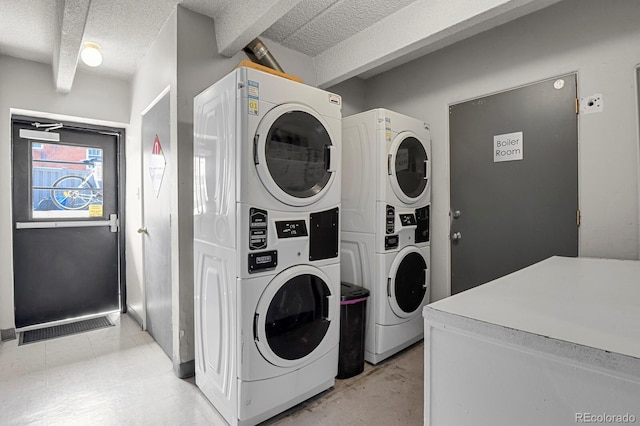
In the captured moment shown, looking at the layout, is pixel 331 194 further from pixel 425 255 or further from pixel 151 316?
pixel 151 316

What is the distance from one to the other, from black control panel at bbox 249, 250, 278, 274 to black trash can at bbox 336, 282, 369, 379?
0.74 meters

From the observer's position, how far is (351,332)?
228cm

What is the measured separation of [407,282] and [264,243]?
145cm

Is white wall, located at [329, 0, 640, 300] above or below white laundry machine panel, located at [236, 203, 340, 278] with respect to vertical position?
above

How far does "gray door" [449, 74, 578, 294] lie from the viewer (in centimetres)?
229

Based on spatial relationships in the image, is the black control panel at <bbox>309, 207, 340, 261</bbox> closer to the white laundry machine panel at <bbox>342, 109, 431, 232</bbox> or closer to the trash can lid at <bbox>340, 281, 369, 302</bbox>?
the trash can lid at <bbox>340, 281, 369, 302</bbox>

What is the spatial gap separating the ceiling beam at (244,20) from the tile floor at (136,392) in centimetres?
239

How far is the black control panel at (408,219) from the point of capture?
8.45 feet

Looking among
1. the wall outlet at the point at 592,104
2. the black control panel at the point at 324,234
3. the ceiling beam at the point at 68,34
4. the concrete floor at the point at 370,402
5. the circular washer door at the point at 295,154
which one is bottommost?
the concrete floor at the point at 370,402

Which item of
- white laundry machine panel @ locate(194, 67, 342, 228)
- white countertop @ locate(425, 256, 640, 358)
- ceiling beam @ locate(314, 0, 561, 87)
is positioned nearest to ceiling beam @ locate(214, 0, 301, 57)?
white laundry machine panel @ locate(194, 67, 342, 228)

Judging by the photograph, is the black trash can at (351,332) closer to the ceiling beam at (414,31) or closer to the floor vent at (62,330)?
the ceiling beam at (414,31)

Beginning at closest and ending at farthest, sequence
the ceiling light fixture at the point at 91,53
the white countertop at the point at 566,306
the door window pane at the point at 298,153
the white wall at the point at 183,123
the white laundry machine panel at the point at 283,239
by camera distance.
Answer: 1. the white countertop at the point at 566,306
2. the white laundry machine panel at the point at 283,239
3. the door window pane at the point at 298,153
4. the white wall at the point at 183,123
5. the ceiling light fixture at the point at 91,53

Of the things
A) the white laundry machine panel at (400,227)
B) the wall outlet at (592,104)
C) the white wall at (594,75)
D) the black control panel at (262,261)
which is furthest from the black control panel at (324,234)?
the wall outlet at (592,104)

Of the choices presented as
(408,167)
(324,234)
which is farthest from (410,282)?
(324,234)
